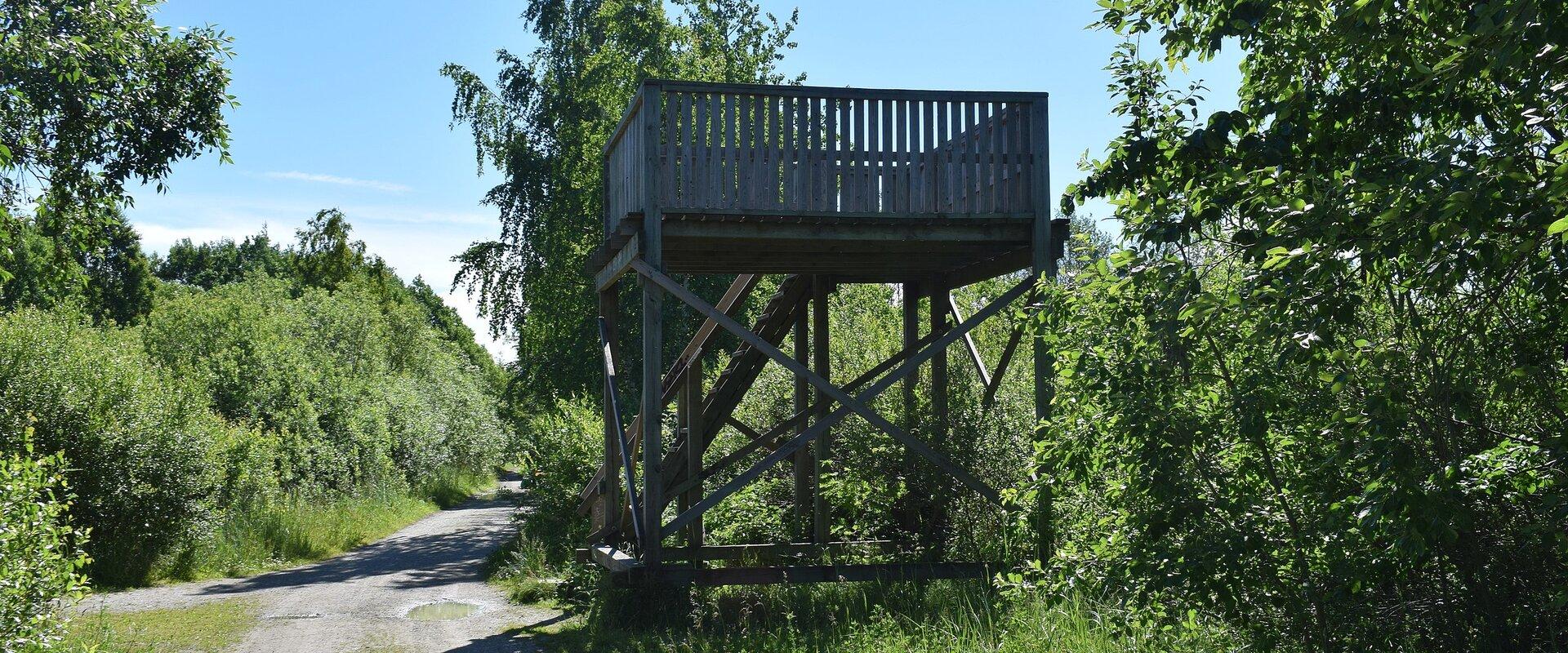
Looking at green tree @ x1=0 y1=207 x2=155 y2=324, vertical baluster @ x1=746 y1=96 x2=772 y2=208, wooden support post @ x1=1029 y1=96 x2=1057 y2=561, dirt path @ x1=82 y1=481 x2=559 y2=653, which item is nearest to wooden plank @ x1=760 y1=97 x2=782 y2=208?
vertical baluster @ x1=746 y1=96 x2=772 y2=208

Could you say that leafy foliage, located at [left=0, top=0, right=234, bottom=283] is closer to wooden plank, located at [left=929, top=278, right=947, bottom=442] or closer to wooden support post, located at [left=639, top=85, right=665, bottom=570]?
wooden support post, located at [left=639, top=85, right=665, bottom=570]

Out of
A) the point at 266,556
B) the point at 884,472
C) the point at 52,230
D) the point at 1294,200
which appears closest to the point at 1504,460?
the point at 1294,200

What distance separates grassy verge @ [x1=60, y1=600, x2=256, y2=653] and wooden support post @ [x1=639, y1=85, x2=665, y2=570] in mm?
4710

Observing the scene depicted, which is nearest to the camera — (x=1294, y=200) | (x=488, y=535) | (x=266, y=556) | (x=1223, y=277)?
(x=1294, y=200)

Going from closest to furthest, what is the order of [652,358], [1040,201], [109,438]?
[652,358] → [1040,201] → [109,438]

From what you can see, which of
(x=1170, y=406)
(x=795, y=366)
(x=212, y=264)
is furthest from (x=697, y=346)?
(x=212, y=264)

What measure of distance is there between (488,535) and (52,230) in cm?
1556

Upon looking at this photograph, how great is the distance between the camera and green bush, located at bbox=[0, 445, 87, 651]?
25.3 ft

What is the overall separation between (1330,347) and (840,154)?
658 cm

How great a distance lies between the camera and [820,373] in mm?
13359

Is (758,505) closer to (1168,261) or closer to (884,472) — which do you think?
(884,472)

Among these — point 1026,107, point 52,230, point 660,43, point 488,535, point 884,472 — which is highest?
point 660,43

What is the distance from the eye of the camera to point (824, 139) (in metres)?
10.4

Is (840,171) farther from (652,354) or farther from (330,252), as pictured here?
(330,252)
